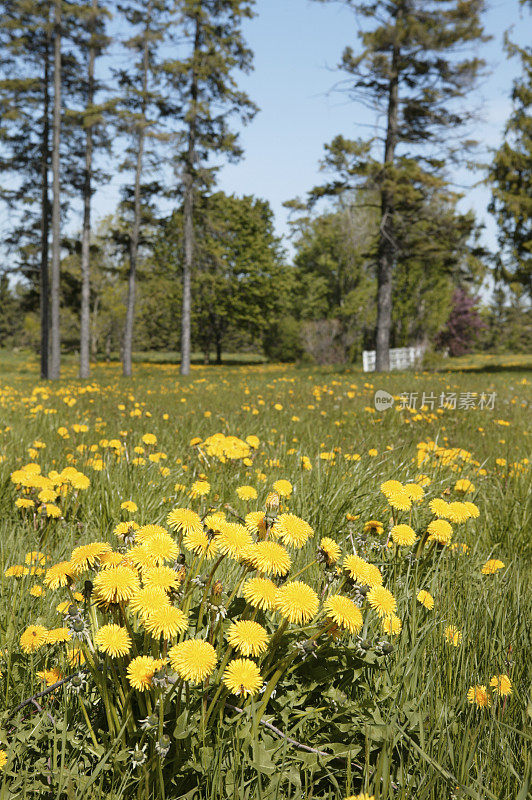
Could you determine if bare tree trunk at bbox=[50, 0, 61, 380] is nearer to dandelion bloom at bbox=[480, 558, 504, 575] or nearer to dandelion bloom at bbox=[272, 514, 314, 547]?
dandelion bloom at bbox=[480, 558, 504, 575]

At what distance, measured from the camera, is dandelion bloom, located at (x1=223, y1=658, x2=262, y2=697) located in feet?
2.74

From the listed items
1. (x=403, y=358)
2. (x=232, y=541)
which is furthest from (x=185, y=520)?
(x=403, y=358)

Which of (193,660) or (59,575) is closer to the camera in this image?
(193,660)

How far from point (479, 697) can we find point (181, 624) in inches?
28.0

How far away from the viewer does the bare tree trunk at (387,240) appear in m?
15.7

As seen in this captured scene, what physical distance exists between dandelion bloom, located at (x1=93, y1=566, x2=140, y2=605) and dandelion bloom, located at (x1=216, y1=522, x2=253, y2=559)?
7.4 inches

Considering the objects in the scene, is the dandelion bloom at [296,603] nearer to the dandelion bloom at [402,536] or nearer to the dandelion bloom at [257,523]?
the dandelion bloom at [257,523]

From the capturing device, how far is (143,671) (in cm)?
86

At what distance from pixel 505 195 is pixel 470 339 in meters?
26.2

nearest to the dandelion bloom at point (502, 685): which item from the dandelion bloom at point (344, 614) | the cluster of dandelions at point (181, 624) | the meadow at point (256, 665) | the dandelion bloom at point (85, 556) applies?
the meadow at point (256, 665)

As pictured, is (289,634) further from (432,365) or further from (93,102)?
(432,365)

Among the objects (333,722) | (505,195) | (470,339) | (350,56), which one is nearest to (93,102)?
(350,56)

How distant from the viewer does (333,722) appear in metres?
1.04

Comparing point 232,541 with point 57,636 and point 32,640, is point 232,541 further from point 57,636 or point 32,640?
point 32,640
